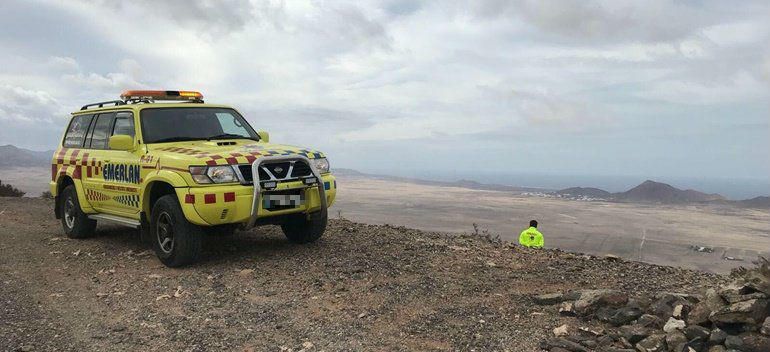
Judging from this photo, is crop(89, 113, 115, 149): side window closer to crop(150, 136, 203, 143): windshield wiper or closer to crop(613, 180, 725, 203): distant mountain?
crop(150, 136, 203, 143): windshield wiper

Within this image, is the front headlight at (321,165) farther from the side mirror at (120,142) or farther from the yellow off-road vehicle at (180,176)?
the side mirror at (120,142)

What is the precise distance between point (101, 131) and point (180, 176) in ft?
8.53

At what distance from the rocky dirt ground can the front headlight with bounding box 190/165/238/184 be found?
1.06 metres

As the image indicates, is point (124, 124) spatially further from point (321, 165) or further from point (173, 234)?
point (321, 165)

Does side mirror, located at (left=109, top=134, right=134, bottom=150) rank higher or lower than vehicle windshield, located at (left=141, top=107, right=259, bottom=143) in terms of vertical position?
lower

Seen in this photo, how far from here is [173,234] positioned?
237 inches

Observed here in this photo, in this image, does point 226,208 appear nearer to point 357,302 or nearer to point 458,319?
point 357,302

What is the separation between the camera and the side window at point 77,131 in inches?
311

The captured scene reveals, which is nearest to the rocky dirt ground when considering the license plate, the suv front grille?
the license plate

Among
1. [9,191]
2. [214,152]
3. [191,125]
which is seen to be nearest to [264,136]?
[191,125]

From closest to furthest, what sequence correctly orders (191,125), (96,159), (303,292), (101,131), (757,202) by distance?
(303,292), (191,125), (96,159), (101,131), (757,202)

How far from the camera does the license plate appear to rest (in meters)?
5.88

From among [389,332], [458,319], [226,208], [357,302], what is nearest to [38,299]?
[226,208]

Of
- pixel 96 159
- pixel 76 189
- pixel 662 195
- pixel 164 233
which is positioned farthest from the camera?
pixel 662 195
